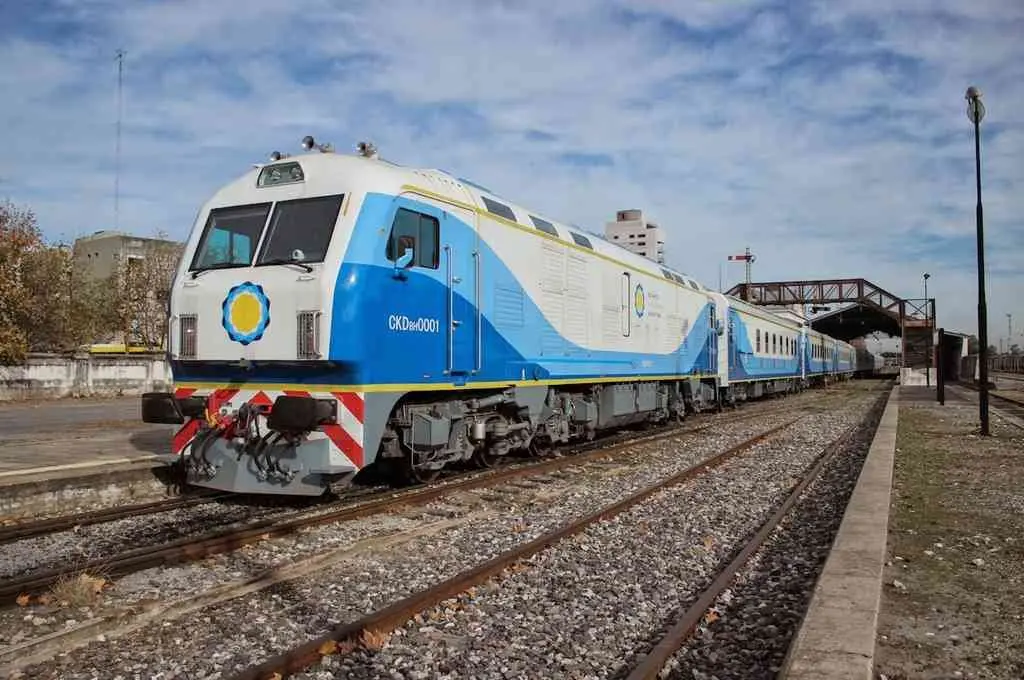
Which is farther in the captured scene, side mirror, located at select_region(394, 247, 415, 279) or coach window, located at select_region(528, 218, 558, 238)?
coach window, located at select_region(528, 218, 558, 238)

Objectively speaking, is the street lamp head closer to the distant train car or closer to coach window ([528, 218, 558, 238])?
coach window ([528, 218, 558, 238])

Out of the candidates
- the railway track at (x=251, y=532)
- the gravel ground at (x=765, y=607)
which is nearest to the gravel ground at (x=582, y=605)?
the gravel ground at (x=765, y=607)

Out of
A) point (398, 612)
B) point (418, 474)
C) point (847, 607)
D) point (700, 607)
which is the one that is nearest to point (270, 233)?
point (418, 474)

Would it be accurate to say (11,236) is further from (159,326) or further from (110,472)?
(110,472)

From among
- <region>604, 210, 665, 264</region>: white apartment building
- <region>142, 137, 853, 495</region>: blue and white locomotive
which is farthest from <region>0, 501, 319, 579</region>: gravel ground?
<region>604, 210, 665, 264</region>: white apartment building

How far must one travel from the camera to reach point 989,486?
10.4 meters

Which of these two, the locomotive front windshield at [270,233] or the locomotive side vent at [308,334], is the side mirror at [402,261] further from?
the locomotive side vent at [308,334]

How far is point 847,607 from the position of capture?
4.94 meters

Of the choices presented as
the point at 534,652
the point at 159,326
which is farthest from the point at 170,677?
the point at 159,326

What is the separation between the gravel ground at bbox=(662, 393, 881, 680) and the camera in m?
4.57

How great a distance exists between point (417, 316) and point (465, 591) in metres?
3.77

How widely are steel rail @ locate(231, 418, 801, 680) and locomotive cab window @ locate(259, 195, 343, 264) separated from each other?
12.0 ft

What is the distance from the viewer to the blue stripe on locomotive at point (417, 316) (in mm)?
8031

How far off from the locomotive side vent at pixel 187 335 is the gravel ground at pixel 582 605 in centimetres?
475
